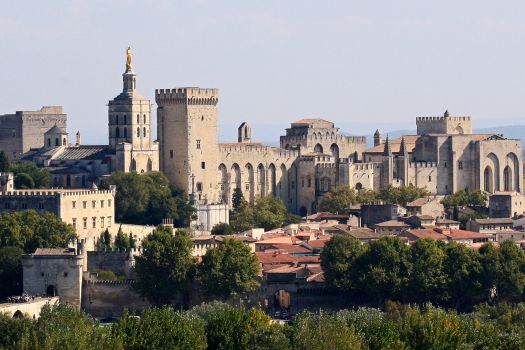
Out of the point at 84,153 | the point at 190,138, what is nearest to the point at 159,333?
the point at 84,153

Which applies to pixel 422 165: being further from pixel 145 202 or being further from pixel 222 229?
pixel 145 202

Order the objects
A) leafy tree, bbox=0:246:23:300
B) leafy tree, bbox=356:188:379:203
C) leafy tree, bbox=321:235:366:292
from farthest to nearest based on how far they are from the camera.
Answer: leafy tree, bbox=356:188:379:203 → leafy tree, bbox=0:246:23:300 → leafy tree, bbox=321:235:366:292

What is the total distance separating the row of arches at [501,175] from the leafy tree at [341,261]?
1729 inches

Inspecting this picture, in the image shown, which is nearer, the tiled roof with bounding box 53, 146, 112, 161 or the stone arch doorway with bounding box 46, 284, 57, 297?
the stone arch doorway with bounding box 46, 284, 57, 297

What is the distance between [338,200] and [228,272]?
106 ft

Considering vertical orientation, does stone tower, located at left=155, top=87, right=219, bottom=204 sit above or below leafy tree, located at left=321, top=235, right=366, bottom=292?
above

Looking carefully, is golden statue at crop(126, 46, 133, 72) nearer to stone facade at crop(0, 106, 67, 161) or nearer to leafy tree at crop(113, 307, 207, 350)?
stone facade at crop(0, 106, 67, 161)

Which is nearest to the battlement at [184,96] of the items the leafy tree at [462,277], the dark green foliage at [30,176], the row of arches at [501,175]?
the dark green foliage at [30,176]

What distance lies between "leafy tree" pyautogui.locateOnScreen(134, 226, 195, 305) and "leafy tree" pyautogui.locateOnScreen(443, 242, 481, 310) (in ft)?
35.2

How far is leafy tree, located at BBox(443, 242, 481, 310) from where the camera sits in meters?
103

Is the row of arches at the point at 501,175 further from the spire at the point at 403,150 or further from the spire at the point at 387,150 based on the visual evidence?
the spire at the point at 387,150

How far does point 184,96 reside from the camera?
136 metres

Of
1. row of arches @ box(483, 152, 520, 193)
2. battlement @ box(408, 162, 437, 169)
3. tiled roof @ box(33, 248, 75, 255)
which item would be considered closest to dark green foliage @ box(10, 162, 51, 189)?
tiled roof @ box(33, 248, 75, 255)

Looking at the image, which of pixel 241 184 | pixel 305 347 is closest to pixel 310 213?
pixel 241 184
